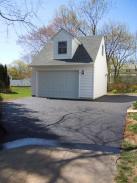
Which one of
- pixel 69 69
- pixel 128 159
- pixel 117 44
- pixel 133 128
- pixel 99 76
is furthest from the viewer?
pixel 117 44

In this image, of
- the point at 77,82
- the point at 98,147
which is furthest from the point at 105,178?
the point at 77,82

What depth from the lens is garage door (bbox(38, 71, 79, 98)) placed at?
71.7ft

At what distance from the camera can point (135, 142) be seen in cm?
849

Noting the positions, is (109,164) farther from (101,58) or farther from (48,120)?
(101,58)

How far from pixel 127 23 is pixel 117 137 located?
28472mm

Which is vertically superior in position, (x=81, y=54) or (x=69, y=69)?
(x=81, y=54)

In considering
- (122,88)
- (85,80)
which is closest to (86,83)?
(85,80)

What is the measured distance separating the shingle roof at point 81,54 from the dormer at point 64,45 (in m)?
0.39

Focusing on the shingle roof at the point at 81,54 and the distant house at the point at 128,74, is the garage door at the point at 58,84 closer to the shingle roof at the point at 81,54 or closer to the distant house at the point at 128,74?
the shingle roof at the point at 81,54

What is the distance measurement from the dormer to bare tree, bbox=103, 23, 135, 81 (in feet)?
41.3

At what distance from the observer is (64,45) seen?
22641 mm

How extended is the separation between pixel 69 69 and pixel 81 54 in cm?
149

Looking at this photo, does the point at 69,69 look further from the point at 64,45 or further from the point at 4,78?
the point at 4,78

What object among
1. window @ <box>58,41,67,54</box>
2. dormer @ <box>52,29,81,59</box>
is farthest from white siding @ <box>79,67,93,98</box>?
window @ <box>58,41,67,54</box>
